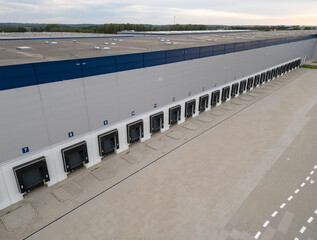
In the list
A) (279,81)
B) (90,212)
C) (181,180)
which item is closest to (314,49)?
(279,81)

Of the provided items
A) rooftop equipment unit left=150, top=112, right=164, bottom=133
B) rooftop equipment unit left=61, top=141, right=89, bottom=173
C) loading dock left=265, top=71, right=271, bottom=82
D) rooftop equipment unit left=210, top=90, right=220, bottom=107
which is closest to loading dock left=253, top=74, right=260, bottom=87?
loading dock left=265, top=71, right=271, bottom=82

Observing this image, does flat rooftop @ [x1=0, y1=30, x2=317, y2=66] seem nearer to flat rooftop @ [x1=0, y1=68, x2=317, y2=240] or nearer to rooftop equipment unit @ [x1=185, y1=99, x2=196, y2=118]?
rooftop equipment unit @ [x1=185, y1=99, x2=196, y2=118]

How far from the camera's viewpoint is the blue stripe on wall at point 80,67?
11406 mm

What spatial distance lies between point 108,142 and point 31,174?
221 inches

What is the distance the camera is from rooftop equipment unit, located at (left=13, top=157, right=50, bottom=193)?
12391 mm

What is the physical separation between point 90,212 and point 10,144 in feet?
19.4

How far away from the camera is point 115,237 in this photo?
10.5 meters

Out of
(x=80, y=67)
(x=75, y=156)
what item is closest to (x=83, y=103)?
(x=80, y=67)

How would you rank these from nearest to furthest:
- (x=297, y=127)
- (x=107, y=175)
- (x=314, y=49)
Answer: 1. (x=107, y=175)
2. (x=297, y=127)
3. (x=314, y=49)

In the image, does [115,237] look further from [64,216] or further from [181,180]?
[181,180]

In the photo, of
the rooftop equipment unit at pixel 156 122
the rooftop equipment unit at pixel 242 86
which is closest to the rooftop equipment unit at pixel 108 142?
the rooftop equipment unit at pixel 156 122

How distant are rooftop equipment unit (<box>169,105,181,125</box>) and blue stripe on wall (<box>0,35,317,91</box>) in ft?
15.4

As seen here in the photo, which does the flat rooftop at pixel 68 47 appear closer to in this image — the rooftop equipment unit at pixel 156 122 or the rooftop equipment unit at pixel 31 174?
the rooftop equipment unit at pixel 31 174

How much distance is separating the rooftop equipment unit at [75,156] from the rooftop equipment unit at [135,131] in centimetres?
403
